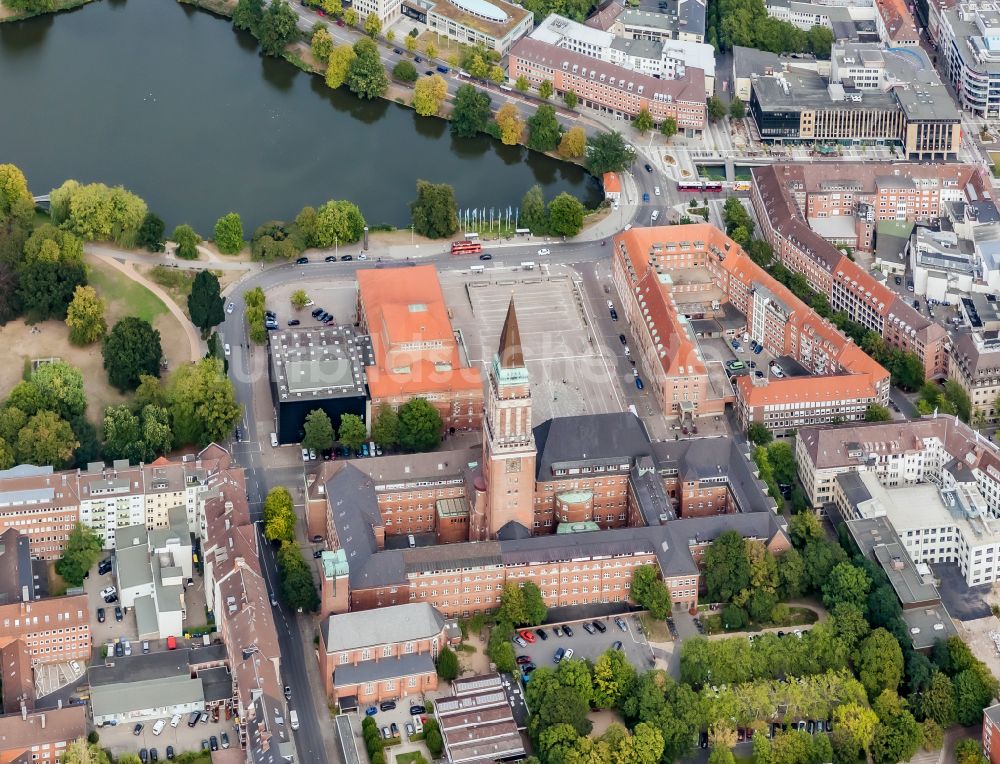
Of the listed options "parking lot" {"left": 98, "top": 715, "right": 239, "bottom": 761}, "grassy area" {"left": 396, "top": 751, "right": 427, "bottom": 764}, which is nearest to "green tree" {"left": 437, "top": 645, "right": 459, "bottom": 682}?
"grassy area" {"left": 396, "top": 751, "right": 427, "bottom": 764}

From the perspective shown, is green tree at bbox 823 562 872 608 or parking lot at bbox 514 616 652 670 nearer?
parking lot at bbox 514 616 652 670

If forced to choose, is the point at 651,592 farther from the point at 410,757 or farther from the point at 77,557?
the point at 77,557

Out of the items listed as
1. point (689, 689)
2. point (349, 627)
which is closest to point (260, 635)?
point (349, 627)

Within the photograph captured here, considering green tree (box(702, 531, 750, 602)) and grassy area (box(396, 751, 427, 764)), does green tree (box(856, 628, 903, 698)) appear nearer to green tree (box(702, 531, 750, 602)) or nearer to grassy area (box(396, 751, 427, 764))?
green tree (box(702, 531, 750, 602))

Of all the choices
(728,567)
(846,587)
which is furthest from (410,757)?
(846,587)

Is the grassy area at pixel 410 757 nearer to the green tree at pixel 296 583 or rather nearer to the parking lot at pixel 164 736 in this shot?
the parking lot at pixel 164 736

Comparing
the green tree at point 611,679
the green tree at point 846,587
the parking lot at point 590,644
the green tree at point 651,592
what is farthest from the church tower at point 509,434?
the green tree at point 846,587
